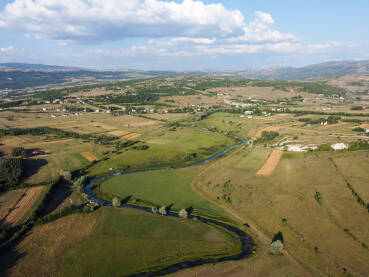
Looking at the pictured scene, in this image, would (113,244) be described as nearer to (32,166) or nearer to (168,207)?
(168,207)

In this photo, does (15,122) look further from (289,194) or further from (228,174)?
(289,194)

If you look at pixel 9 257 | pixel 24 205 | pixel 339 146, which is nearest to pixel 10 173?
pixel 24 205

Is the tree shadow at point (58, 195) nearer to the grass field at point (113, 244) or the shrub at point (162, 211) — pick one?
the grass field at point (113, 244)

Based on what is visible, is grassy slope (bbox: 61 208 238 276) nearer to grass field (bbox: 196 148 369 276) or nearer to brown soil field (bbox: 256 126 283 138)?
grass field (bbox: 196 148 369 276)

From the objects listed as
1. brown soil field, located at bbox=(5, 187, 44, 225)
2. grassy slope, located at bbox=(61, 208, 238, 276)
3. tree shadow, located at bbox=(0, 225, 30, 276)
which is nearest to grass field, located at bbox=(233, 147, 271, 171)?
grassy slope, located at bbox=(61, 208, 238, 276)

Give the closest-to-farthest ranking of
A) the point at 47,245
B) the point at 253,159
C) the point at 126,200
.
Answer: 1. the point at 47,245
2. the point at 126,200
3. the point at 253,159

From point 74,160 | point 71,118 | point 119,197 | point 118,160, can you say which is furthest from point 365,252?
point 71,118
